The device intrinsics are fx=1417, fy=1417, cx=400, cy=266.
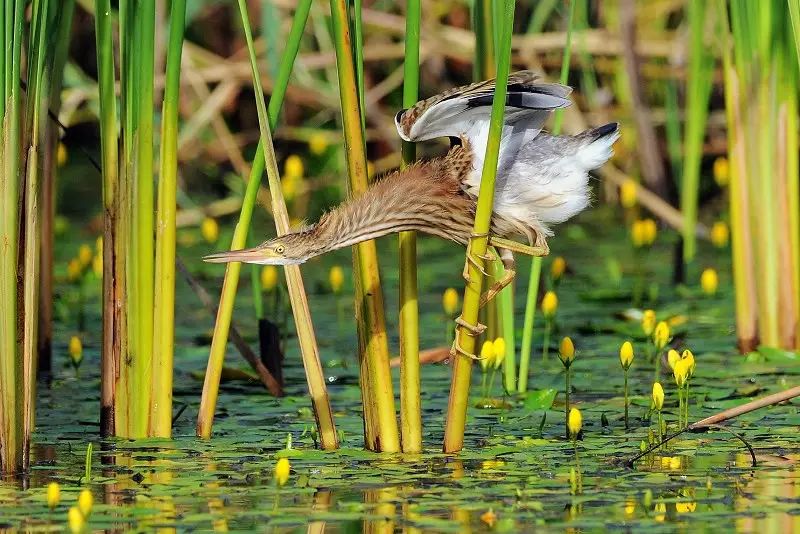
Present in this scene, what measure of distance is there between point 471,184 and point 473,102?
385 mm

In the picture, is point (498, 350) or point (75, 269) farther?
point (75, 269)

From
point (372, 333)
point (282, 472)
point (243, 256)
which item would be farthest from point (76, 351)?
point (282, 472)

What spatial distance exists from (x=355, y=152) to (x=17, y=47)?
3.26ft

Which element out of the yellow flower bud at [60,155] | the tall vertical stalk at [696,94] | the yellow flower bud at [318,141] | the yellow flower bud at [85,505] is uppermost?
the yellow flower bud at [318,141]

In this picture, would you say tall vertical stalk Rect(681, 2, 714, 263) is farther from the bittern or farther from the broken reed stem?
the broken reed stem

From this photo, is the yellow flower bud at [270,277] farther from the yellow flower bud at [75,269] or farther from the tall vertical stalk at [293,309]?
the tall vertical stalk at [293,309]

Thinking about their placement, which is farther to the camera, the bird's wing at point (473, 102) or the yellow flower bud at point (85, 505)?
the bird's wing at point (473, 102)

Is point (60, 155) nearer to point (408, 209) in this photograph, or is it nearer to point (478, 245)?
point (408, 209)

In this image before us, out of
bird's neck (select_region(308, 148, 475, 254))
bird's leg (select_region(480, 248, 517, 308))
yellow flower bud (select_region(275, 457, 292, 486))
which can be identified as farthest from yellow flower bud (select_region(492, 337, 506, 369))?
yellow flower bud (select_region(275, 457, 292, 486))

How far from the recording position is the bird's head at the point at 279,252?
442 centimetres

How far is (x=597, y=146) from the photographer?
4.85 metres

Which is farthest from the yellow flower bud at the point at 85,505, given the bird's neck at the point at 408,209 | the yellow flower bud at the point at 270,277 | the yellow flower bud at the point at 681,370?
the yellow flower bud at the point at 270,277

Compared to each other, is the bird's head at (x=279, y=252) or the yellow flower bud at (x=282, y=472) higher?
the bird's head at (x=279, y=252)

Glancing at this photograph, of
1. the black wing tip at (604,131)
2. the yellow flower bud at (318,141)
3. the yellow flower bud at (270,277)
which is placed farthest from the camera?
the yellow flower bud at (318,141)
